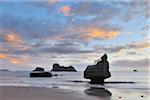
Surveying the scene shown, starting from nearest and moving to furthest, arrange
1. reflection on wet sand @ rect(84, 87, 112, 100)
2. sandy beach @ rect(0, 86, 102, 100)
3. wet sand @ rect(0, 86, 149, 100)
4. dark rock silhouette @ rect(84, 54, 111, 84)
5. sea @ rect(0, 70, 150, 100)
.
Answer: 1. sandy beach @ rect(0, 86, 102, 100)
2. wet sand @ rect(0, 86, 149, 100)
3. reflection on wet sand @ rect(84, 87, 112, 100)
4. sea @ rect(0, 70, 150, 100)
5. dark rock silhouette @ rect(84, 54, 111, 84)

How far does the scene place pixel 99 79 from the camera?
163 feet

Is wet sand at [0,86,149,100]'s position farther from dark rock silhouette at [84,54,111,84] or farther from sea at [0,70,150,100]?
dark rock silhouette at [84,54,111,84]

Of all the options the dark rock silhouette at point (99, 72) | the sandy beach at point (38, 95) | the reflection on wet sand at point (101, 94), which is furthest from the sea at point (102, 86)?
the sandy beach at point (38, 95)

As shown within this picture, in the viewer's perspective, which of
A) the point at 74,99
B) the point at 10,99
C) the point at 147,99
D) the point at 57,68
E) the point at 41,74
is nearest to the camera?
the point at 10,99

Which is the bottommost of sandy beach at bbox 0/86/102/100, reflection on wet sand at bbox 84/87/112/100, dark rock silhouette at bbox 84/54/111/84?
reflection on wet sand at bbox 84/87/112/100

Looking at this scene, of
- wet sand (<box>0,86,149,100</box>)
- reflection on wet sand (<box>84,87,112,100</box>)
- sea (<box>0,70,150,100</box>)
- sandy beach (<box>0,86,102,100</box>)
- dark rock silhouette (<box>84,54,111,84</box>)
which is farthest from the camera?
dark rock silhouette (<box>84,54,111,84</box>)

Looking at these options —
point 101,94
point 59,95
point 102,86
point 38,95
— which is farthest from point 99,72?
point 38,95

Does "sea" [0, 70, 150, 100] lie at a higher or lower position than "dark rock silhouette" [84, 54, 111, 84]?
lower

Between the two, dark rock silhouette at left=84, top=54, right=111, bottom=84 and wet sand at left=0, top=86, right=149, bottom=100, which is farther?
dark rock silhouette at left=84, top=54, right=111, bottom=84

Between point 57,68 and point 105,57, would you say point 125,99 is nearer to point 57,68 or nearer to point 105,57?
point 105,57

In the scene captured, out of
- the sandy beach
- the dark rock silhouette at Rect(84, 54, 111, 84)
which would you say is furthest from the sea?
the sandy beach

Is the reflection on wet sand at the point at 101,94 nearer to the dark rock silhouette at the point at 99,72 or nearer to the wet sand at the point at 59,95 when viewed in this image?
the wet sand at the point at 59,95

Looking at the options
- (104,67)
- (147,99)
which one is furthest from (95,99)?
(104,67)

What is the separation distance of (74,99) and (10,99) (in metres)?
4.94
